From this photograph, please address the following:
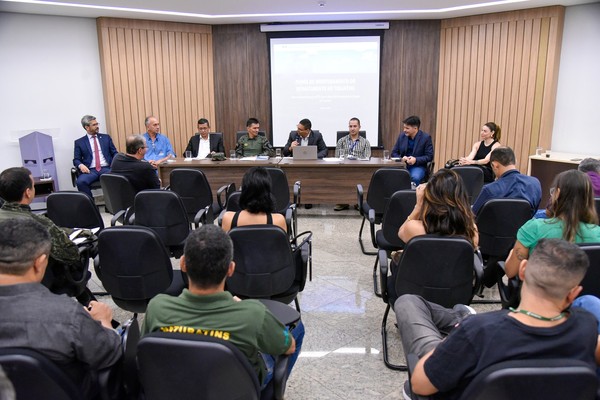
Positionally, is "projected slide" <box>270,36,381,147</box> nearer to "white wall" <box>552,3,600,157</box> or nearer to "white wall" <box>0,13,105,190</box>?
"white wall" <box>552,3,600,157</box>

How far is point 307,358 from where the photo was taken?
112 inches

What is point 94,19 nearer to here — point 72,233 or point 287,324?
point 72,233

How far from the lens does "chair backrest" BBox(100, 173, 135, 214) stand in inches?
175

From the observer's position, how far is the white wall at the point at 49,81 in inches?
266

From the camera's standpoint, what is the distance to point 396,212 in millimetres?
3656

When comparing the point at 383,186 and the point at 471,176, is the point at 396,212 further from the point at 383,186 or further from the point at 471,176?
the point at 471,176

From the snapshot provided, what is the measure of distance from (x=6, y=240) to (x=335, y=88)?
23.0ft

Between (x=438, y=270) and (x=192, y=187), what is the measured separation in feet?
9.85

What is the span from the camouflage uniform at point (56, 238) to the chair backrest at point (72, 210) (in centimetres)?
73

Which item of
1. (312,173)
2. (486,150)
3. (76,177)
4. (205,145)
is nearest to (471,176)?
(486,150)

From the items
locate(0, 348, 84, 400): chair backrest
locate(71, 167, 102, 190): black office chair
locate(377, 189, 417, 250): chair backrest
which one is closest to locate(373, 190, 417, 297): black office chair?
locate(377, 189, 417, 250): chair backrest

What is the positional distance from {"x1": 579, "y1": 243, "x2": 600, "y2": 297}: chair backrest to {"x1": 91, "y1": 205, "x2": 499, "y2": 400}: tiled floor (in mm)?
1103

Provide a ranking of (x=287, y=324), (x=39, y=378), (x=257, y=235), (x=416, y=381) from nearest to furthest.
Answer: (x=39, y=378) → (x=416, y=381) → (x=287, y=324) → (x=257, y=235)

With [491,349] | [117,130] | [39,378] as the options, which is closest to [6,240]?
[39,378]
